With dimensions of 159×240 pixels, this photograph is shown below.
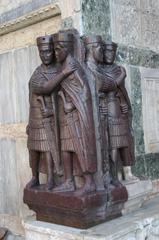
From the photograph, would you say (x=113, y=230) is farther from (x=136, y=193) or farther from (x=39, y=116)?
(x=39, y=116)

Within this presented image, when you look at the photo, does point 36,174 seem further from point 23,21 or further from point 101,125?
point 23,21

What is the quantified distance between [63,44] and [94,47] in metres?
0.14

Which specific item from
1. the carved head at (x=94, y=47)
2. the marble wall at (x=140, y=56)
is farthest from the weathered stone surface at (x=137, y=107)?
the carved head at (x=94, y=47)

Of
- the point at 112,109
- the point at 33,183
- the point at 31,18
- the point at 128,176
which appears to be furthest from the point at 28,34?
the point at 128,176

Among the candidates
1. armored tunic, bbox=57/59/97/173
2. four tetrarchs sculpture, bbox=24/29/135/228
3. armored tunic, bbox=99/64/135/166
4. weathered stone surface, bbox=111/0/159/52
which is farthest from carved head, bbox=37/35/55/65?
weathered stone surface, bbox=111/0/159/52

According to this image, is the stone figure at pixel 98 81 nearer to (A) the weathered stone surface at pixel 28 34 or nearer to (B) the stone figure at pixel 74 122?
(B) the stone figure at pixel 74 122

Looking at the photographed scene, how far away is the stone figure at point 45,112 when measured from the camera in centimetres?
168

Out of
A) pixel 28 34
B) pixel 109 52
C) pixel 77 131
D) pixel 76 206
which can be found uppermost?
pixel 28 34

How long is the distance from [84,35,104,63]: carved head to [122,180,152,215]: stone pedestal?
607mm

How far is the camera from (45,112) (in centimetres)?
170

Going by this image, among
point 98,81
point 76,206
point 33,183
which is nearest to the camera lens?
point 76,206

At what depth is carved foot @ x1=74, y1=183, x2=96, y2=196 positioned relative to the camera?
1.57 meters

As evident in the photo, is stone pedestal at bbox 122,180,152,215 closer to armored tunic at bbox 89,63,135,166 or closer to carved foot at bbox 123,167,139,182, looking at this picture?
carved foot at bbox 123,167,139,182

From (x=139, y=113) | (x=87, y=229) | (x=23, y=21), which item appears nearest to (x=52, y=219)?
(x=87, y=229)
